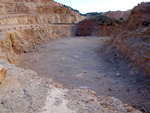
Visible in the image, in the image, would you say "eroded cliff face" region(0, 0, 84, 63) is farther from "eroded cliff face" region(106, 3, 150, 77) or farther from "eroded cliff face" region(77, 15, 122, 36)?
"eroded cliff face" region(106, 3, 150, 77)

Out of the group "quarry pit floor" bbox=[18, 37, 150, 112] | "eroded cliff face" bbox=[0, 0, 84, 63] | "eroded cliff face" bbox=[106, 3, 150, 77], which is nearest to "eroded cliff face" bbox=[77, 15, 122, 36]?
"eroded cliff face" bbox=[0, 0, 84, 63]

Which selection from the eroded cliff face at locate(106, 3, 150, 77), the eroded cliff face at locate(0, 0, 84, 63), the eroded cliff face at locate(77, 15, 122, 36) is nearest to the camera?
the eroded cliff face at locate(106, 3, 150, 77)

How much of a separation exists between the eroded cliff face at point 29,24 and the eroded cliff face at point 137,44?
8833mm

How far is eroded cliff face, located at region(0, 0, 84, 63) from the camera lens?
44.2 feet

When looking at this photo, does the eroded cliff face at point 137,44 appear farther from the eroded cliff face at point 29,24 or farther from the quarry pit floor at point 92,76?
the eroded cliff face at point 29,24

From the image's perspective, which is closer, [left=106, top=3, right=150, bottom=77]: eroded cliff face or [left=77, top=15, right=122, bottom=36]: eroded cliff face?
[left=106, top=3, right=150, bottom=77]: eroded cliff face

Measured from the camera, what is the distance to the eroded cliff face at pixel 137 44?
7703 mm

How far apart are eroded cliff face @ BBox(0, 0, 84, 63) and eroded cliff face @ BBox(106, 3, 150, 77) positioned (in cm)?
883

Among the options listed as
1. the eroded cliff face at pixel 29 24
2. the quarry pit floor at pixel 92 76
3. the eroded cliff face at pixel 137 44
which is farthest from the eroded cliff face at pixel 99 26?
the quarry pit floor at pixel 92 76

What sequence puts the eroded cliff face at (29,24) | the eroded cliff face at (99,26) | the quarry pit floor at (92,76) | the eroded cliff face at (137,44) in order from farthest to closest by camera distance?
the eroded cliff face at (99,26), the eroded cliff face at (29,24), the eroded cliff face at (137,44), the quarry pit floor at (92,76)

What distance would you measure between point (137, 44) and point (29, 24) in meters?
18.3

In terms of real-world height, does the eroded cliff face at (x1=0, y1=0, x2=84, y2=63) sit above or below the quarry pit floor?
above

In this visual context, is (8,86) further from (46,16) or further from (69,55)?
(46,16)

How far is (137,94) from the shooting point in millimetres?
6148
